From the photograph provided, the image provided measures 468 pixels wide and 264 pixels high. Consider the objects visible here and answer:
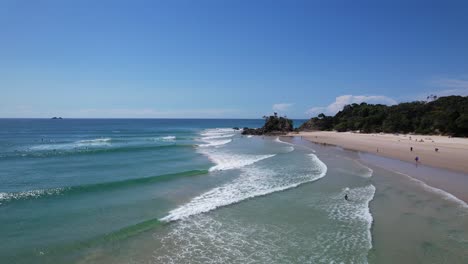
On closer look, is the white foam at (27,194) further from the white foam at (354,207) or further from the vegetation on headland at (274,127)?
the vegetation on headland at (274,127)

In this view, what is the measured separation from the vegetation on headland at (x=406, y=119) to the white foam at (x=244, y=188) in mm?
39836

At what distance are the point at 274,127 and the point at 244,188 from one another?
61.3m

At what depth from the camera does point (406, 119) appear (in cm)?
6322

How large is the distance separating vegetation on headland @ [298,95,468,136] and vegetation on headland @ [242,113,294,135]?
1054cm

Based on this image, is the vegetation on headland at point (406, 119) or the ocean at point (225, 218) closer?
the ocean at point (225, 218)

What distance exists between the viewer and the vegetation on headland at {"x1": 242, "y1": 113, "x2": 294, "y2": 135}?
3014 inches

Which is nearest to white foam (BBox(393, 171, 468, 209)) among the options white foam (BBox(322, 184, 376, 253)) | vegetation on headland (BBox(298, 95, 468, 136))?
white foam (BBox(322, 184, 376, 253))

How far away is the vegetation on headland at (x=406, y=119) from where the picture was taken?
169 feet

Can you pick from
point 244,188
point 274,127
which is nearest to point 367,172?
point 244,188

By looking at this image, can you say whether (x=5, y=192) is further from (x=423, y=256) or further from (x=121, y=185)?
(x=423, y=256)

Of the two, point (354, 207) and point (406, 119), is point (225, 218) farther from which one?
point (406, 119)

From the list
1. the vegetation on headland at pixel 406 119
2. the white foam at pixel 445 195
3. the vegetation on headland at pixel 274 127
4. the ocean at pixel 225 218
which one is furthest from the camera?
the vegetation on headland at pixel 274 127

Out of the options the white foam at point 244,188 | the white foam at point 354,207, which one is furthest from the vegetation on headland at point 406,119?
the white foam at point 354,207

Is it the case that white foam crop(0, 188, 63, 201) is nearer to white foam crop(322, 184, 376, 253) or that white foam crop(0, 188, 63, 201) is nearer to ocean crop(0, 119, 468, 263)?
ocean crop(0, 119, 468, 263)
